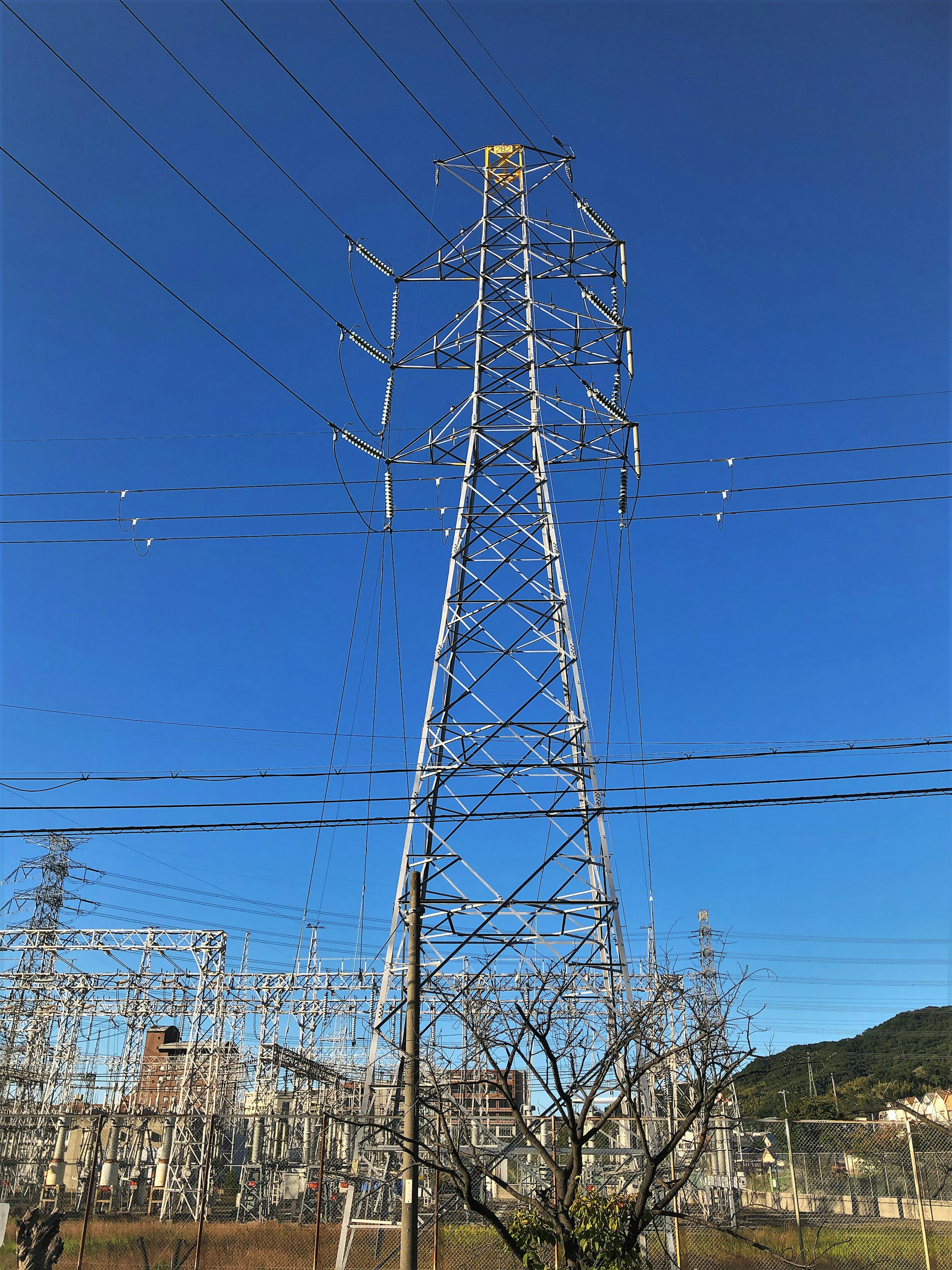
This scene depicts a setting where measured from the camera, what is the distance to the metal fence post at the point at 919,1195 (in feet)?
41.6

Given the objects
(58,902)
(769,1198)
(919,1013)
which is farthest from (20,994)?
(919,1013)

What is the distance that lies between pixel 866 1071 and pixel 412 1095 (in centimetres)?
10162

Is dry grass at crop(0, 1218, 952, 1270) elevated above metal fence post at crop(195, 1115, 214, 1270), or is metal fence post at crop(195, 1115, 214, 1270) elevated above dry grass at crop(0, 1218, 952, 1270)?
metal fence post at crop(195, 1115, 214, 1270)

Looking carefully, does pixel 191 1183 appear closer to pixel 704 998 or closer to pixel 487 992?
pixel 487 992

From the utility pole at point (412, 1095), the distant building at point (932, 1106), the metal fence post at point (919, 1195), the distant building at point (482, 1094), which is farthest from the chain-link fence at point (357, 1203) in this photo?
the distant building at point (932, 1106)

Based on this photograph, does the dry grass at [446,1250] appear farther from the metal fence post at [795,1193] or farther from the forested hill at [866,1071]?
the forested hill at [866,1071]

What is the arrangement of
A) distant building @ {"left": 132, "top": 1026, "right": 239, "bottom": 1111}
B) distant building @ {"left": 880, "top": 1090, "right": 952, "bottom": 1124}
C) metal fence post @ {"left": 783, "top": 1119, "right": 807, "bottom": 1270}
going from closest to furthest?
metal fence post @ {"left": 783, "top": 1119, "right": 807, "bottom": 1270}
distant building @ {"left": 132, "top": 1026, "right": 239, "bottom": 1111}
distant building @ {"left": 880, "top": 1090, "right": 952, "bottom": 1124}

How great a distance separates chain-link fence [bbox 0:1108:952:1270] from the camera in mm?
14359

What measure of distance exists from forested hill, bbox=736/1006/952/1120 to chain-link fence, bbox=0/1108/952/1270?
103 ft

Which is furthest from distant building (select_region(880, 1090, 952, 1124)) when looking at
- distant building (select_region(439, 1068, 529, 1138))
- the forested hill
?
distant building (select_region(439, 1068, 529, 1138))

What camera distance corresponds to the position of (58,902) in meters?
65.2

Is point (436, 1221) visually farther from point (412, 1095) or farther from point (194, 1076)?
point (194, 1076)

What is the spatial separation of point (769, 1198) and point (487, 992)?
52.4 ft

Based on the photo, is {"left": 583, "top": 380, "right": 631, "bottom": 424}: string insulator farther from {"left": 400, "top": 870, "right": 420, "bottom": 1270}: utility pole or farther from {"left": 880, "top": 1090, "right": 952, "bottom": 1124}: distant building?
{"left": 880, "top": 1090, "right": 952, "bottom": 1124}: distant building
